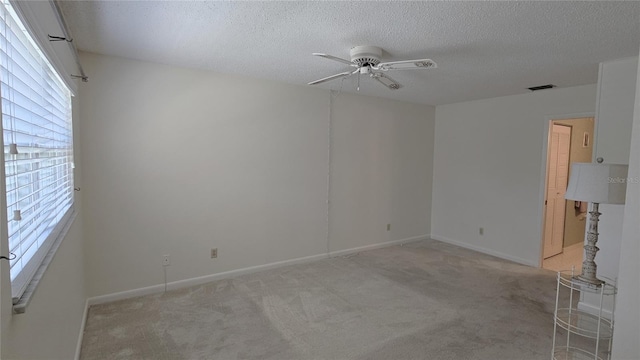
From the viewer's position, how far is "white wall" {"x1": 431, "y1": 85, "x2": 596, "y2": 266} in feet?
14.1

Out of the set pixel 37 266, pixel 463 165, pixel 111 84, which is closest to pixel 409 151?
pixel 463 165

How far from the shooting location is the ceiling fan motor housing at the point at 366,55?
103 inches

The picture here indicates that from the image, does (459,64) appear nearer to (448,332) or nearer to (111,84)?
(448,332)

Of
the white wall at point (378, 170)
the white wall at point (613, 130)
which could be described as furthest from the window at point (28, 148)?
the white wall at point (613, 130)

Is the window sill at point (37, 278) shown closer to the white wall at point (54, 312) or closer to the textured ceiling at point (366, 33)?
the white wall at point (54, 312)

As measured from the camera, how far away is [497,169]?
4.79 metres

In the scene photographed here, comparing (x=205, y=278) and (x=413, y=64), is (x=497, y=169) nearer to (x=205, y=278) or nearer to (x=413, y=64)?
(x=413, y=64)

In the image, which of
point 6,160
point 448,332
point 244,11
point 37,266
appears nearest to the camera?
point 6,160

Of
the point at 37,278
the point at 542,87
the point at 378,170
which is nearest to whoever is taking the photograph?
the point at 37,278

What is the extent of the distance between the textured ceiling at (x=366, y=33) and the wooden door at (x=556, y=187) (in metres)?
1.49

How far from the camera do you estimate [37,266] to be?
4.50 feet

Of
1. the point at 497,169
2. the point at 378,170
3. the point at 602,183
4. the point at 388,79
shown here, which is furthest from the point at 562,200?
the point at 388,79

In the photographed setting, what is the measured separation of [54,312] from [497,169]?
517 cm

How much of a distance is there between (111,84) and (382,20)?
8.32 ft
